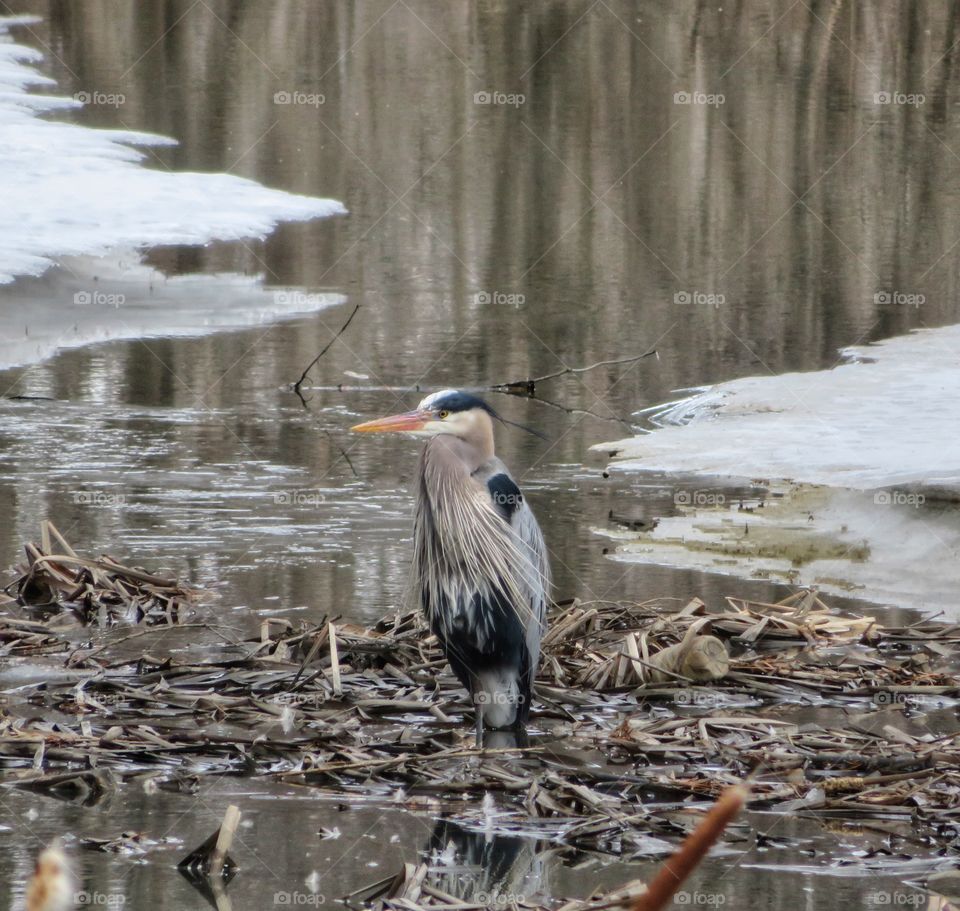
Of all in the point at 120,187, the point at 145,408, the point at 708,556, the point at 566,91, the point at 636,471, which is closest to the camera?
the point at 708,556

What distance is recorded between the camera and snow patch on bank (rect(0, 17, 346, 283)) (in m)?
14.1

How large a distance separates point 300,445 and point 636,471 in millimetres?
1941

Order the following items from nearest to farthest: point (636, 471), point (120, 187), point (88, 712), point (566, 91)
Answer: point (88, 712)
point (636, 471)
point (120, 187)
point (566, 91)

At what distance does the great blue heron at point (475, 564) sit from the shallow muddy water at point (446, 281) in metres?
0.83

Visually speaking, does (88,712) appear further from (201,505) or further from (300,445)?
(300,445)

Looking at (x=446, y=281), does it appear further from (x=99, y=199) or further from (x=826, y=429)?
(x=826, y=429)

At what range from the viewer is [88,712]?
536cm

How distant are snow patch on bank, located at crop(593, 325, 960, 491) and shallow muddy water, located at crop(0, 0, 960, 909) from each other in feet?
1.35

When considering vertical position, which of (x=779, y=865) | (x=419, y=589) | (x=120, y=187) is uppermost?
(x=120, y=187)

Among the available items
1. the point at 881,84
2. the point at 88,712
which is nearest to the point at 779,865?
the point at 88,712

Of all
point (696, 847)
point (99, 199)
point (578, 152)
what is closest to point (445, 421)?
point (696, 847)

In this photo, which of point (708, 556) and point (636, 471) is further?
point (636, 471)

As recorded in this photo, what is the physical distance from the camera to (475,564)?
5297mm

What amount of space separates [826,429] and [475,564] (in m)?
5.01
